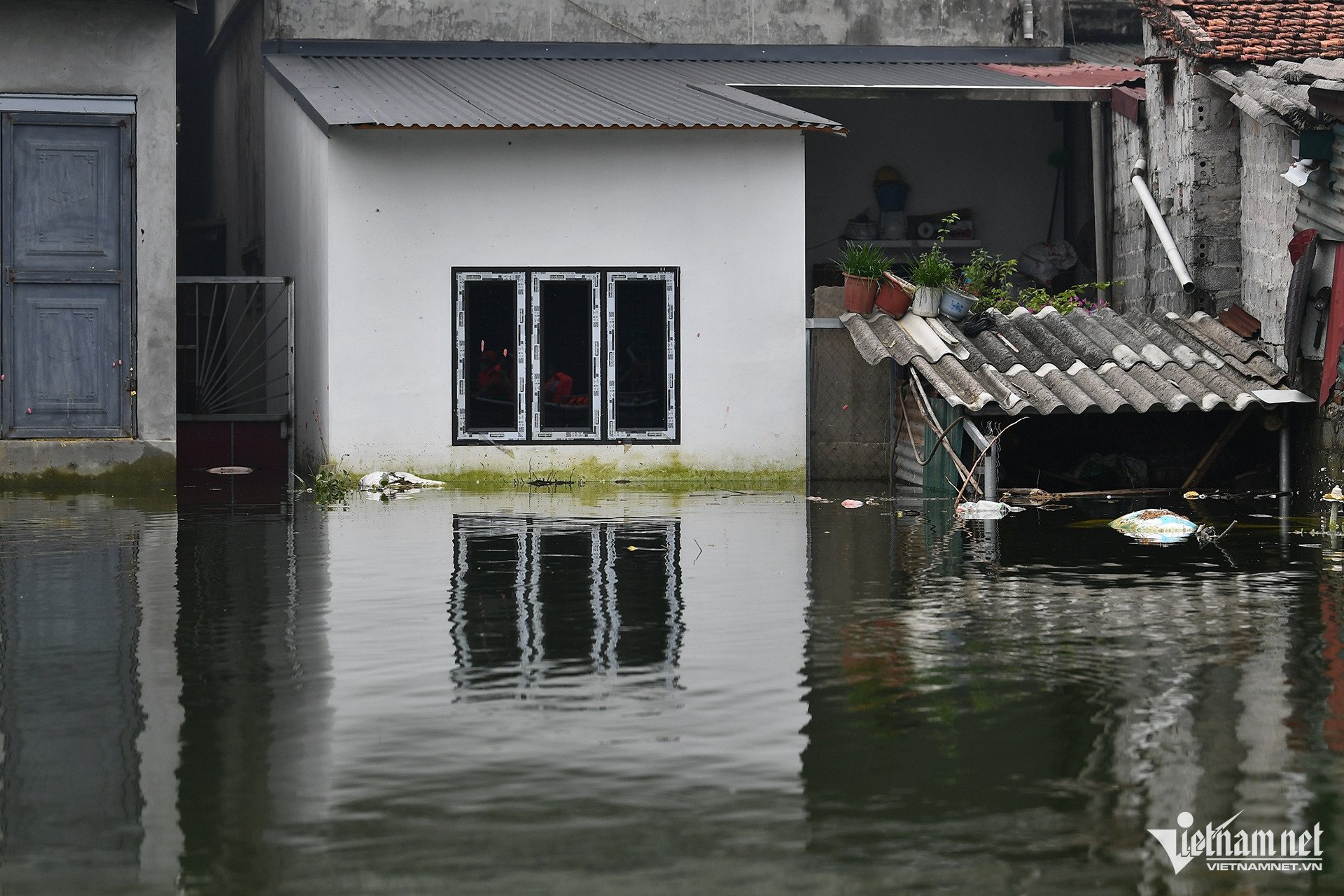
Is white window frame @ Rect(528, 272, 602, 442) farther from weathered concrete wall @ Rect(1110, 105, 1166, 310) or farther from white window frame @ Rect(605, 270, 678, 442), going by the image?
weathered concrete wall @ Rect(1110, 105, 1166, 310)

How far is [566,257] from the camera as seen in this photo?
53.2 ft

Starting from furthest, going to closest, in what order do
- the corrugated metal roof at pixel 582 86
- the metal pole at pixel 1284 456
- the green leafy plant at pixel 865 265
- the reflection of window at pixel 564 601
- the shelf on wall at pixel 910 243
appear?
the shelf on wall at pixel 910 243 → the green leafy plant at pixel 865 265 → the corrugated metal roof at pixel 582 86 → the metal pole at pixel 1284 456 → the reflection of window at pixel 564 601

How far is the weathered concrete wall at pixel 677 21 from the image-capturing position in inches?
758

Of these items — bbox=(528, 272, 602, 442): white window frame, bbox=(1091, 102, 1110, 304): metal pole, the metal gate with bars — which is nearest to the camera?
bbox=(528, 272, 602, 442): white window frame

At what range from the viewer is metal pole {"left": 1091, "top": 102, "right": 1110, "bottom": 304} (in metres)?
18.3

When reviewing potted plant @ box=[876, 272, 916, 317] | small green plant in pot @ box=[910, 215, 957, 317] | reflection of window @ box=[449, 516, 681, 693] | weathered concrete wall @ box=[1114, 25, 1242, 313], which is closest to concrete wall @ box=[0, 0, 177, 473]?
reflection of window @ box=[449, 516, 681, 693]

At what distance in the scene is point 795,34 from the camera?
2028cm

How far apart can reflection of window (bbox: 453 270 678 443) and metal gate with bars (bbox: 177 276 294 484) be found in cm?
195

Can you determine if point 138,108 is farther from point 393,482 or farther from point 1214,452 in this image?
point 1214,452

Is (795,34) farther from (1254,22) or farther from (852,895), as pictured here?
(852,895)

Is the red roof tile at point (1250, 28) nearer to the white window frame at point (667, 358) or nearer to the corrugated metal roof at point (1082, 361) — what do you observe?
the corrugated metal roof at point (1082, 361)

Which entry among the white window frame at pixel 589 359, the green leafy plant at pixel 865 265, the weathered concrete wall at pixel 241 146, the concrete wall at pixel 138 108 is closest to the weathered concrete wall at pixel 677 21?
the weathered concrete wall at pixel 241 146

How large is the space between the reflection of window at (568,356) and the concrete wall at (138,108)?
2752mm

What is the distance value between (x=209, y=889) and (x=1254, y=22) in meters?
14.0
